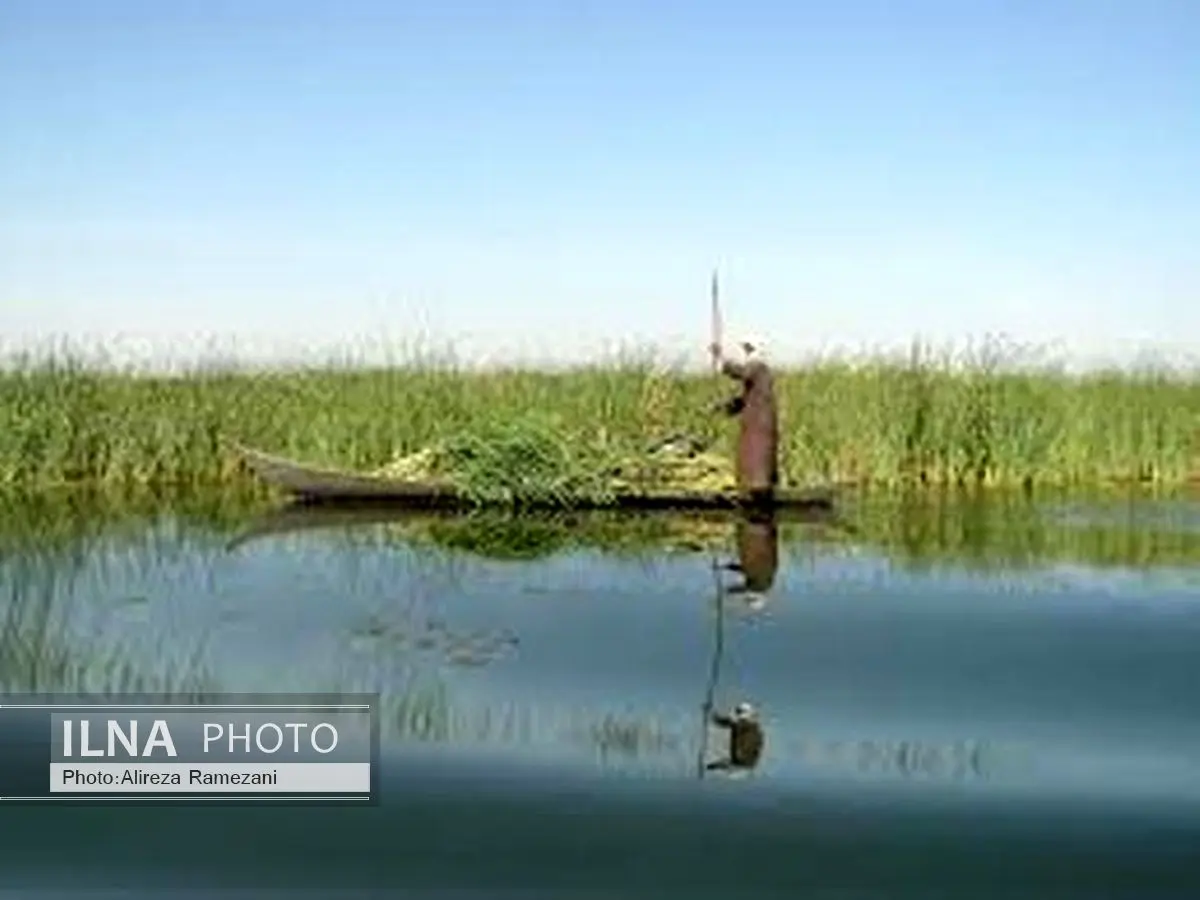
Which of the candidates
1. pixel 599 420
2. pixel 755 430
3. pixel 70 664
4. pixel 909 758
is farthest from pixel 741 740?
pixel 599 420

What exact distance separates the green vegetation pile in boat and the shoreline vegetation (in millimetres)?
812

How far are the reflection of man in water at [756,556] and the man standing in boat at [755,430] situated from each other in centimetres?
24

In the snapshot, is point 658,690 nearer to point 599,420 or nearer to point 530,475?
point 530,475

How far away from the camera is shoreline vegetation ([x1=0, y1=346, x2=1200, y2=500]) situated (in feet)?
66.9

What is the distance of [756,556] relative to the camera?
14492 mm

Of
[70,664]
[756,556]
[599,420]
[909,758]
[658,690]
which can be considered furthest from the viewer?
[599,420]

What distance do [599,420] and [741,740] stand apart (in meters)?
14.0

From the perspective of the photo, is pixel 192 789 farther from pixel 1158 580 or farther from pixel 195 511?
pixel 195 511

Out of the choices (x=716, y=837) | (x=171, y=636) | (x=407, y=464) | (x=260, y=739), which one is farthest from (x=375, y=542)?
(x=716, y=837)

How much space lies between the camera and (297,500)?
62.0ft

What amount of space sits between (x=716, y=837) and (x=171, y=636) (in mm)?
4648

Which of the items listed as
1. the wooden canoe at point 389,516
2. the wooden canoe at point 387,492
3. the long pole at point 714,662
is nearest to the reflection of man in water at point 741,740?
the long pole at point 714,662

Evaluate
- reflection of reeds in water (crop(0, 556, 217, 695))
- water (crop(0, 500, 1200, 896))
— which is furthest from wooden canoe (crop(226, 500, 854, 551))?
reflection of reeds in water (crop(0, 556, 217, 695))

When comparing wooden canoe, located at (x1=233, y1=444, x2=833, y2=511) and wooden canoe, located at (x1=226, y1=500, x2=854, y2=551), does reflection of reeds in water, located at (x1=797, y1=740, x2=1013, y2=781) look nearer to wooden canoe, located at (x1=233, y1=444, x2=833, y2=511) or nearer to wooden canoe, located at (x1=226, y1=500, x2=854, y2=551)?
wooden canoe, located at (x1=226, y1=500, x2=854, y2=551)
